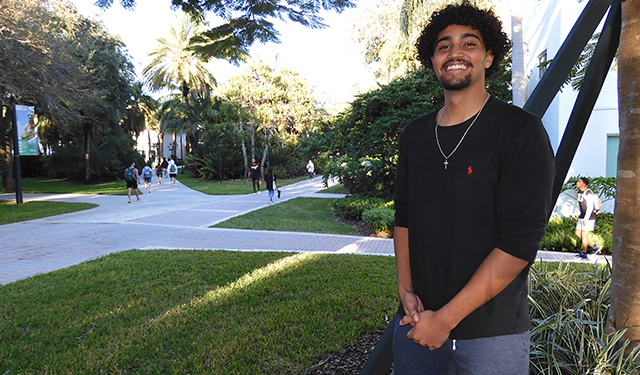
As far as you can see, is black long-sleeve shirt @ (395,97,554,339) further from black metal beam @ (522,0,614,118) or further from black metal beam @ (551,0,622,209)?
black metal beam @ (551,0,622,209)

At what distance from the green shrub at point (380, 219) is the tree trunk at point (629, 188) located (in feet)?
24.8

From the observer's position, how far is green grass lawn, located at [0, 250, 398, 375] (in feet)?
11.1

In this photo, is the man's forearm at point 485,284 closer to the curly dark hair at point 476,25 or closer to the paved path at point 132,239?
the curly dark hair at point 476,25

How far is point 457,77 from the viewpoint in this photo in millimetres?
1535

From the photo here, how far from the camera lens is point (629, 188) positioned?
84.2 inches

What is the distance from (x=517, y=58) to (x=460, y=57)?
9757 mm

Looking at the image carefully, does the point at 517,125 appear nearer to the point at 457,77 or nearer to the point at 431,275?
the point at 457,77

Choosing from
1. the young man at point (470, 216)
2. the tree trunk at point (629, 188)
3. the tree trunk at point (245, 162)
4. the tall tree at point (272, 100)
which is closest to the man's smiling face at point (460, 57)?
the young man at point (470, 216)

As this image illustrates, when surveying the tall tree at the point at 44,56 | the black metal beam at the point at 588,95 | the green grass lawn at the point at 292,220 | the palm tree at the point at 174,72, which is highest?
the palm tree at the point at 174,72

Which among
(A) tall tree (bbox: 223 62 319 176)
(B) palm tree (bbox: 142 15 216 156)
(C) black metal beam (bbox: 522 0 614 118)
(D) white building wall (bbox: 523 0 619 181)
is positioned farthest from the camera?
(B) palm tree (bbox: 142 15 216 156)

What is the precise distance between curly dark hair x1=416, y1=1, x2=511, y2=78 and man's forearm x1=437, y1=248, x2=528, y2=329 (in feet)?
2.77

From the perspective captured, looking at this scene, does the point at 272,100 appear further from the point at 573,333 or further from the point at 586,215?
the point at 573,333

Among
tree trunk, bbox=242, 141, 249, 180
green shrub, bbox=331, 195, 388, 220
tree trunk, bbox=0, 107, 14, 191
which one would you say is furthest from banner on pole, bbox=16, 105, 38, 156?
tree trunk, bbox=242, 141, 249, 180

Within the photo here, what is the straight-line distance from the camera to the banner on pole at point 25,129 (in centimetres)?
1577
